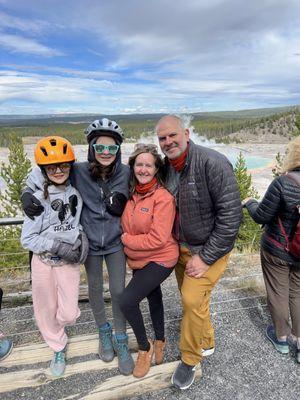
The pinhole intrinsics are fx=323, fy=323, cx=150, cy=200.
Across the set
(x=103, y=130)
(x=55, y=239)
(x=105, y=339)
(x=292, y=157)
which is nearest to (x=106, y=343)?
(x=105, y=339)

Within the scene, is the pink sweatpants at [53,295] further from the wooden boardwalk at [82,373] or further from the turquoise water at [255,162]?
the turquoise water at [255,162]

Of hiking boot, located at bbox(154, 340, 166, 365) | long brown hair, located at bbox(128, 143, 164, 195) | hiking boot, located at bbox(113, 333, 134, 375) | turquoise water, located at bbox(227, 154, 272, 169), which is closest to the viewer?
long brown hair, located at bbox(128, 143, 164, 195)

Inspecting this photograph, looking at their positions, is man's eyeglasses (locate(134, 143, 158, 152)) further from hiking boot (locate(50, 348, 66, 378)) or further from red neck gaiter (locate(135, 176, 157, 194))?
hiking boot (locate(50, 348, 66, 378))

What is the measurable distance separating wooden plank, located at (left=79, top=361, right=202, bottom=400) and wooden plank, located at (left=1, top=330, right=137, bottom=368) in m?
0.43

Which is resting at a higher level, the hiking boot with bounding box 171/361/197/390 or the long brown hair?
the long brown hair

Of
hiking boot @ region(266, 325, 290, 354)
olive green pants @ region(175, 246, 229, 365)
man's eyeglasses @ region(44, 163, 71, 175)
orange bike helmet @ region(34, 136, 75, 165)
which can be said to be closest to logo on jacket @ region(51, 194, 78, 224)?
man's eyeglasses @ region(44, 163, 71, 175)

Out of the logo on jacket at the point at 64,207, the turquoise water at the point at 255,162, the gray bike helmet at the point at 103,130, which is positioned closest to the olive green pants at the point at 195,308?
the logo on jacket at the point at 64,207

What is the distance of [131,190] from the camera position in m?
2.91

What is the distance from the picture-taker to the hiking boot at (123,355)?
9.87ft

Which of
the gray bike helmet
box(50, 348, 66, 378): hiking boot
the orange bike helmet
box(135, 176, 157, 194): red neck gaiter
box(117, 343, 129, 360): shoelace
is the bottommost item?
box(50, 348, 66, 378): hiking boot

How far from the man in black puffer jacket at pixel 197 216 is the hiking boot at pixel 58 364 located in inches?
41.4

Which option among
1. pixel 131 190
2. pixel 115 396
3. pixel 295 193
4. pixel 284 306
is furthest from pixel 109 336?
pixel 295 193

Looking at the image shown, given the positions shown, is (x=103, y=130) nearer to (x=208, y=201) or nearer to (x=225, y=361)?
(x=208, y=201)

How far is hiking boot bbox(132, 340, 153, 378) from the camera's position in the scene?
9.67 ft
